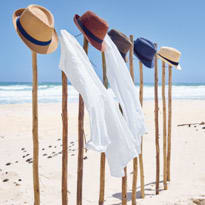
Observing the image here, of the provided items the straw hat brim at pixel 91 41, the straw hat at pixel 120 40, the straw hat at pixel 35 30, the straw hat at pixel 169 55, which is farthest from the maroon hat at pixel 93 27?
the straw hat at pixel 169 55

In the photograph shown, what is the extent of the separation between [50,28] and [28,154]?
17.6 feet

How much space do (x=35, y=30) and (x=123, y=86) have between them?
1.22m

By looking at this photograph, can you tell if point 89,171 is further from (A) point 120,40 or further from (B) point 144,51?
(A) point 120,40

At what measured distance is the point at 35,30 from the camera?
9.58 ft

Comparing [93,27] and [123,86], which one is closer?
[93,27]

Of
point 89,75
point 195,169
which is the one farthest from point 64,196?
point 195,169

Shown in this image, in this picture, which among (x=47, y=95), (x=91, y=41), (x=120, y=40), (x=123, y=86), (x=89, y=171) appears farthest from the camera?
(x=47, y=95)

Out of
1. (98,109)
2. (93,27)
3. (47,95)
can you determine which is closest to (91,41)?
(93,27)

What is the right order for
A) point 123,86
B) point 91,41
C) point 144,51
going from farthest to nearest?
point 144,51
point 123,86
point 91,41

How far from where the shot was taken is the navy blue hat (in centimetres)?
454

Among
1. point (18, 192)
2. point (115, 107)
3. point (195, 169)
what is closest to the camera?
point (115, 107)

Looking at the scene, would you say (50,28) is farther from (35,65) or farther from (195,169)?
(195,169)

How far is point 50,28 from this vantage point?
2947 millimetres

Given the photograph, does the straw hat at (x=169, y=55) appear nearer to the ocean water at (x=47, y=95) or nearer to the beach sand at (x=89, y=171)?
the beach sand at (x=89, y=171)
